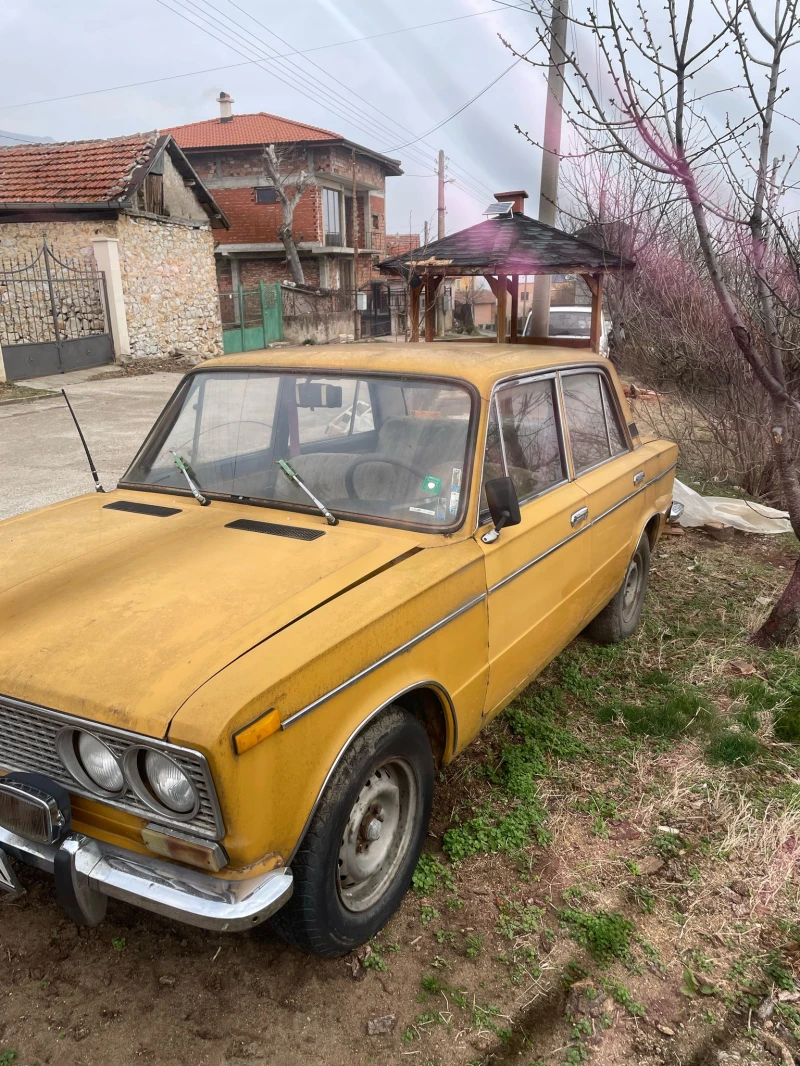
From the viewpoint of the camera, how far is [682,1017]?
232 cm

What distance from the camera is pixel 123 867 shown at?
6.72 feet

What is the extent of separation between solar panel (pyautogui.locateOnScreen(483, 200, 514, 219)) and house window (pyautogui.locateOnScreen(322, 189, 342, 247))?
2793 cm

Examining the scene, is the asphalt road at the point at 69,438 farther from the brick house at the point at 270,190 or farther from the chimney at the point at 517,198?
the brick house at the point at 270,190

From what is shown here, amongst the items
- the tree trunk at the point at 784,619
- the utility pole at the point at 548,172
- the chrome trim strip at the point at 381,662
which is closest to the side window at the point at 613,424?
the tree trunk at the point at 784,619

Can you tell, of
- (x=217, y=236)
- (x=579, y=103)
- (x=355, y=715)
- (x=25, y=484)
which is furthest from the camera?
(x=217, y=236)

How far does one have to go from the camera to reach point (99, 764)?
208cm

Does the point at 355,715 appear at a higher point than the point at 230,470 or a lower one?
lower

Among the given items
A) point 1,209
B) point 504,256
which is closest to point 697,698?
point 504,256

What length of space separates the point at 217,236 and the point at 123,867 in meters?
37.3

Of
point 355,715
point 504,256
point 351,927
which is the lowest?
point 351,927

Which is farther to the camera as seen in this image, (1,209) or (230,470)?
(1,209)

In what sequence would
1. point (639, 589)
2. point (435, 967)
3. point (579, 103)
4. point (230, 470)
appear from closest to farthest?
point (435, 967) → point (230, 470) → point (579, 103) → point (639, 589)

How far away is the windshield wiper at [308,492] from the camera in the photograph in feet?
9.66

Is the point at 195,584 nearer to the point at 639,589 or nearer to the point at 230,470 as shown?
the point at 230,470
